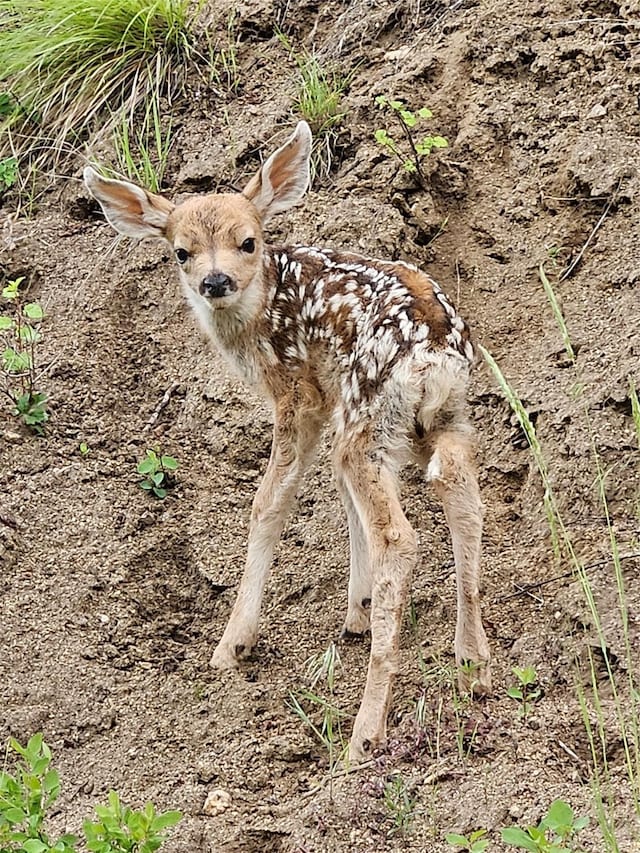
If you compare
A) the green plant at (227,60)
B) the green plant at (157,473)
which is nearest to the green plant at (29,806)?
the green plant at (157,473)

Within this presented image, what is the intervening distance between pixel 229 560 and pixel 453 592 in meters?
1.17

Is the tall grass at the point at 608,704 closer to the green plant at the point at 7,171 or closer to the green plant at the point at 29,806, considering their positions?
the green plant at the point at 29,806

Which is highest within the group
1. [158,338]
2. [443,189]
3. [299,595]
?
[443,189]

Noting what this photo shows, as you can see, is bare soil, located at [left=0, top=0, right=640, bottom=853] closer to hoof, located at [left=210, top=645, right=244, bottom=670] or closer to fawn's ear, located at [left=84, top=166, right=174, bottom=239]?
hoof, located at [left=210, top=645, right=244, bottom=670]

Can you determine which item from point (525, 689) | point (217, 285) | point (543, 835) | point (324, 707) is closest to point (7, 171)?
point (217, 285)

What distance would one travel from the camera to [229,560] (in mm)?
6418

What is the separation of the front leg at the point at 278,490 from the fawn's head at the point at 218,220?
0.59m

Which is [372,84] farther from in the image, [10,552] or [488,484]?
[10,552]

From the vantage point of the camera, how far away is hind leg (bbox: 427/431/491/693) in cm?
514

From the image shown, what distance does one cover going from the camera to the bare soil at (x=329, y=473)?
482 cm

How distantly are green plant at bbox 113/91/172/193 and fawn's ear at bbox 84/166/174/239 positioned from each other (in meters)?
1.91

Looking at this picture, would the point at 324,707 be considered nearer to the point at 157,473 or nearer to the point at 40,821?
the point at 40,821

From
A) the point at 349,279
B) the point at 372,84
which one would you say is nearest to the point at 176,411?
the point at 349,279

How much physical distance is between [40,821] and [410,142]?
461 centimetres
